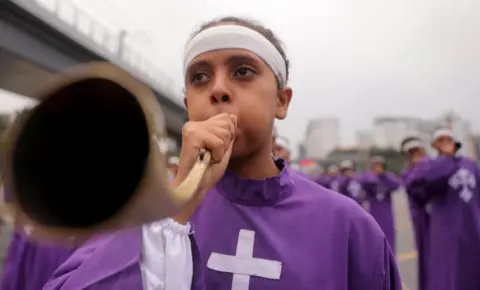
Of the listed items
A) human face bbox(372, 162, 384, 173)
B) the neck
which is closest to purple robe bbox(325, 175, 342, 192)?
human face bbox(372, 162, 384, 173)

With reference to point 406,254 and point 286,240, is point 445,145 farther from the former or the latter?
point 406,254

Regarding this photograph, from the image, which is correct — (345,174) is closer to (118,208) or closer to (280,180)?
(280,180)

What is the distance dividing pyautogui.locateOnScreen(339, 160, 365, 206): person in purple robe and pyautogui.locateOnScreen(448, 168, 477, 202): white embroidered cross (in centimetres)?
426

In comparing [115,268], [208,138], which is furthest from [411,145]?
[115,268]

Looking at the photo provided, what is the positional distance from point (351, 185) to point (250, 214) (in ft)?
31.7

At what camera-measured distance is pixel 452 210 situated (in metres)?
5.36

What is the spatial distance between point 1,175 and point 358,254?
0.99 meters

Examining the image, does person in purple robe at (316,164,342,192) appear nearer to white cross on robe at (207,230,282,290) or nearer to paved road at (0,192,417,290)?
paved road at (0,192,417,290)

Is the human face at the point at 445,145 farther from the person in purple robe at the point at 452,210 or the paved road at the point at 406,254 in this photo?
the paved road at the point at 406,254

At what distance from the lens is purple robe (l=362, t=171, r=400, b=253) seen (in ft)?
30.8

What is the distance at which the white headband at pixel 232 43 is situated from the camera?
4.74 ft

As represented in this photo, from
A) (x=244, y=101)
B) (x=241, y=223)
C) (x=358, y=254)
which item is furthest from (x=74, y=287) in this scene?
(x=358, y=254)

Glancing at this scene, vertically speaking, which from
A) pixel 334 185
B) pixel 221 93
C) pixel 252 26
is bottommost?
pixel 221 93

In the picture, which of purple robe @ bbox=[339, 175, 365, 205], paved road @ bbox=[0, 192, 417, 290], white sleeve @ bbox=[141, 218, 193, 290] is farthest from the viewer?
purple robe @ bbox=[339, 175, 365, 205]
